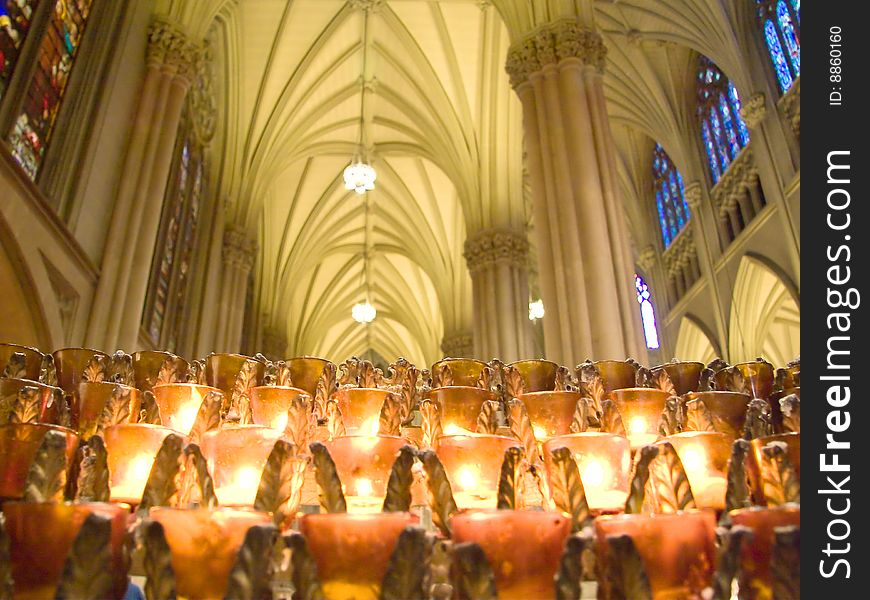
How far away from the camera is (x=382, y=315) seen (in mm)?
29984

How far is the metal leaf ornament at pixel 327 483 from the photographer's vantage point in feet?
5.81

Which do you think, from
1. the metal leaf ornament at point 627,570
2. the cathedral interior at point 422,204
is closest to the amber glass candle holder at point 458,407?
the cathedral interior at point 422,204

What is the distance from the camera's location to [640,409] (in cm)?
274

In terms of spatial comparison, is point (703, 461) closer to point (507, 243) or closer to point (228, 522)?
point (228, 522)

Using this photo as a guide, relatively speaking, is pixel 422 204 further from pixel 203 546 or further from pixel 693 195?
pixel 203 546

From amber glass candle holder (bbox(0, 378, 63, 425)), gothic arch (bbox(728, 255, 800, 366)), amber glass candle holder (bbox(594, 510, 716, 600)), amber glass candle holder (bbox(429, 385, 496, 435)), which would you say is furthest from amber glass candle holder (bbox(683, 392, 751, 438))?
gothic arch (bbox(728, 255, 800, 366))

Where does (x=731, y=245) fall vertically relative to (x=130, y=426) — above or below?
above

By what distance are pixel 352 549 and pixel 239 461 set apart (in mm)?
605

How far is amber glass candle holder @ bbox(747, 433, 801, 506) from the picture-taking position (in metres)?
1.84

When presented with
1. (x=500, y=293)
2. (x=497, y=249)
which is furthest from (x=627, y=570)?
(x=497, y=249)

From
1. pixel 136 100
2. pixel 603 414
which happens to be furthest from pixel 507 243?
pixel 603 414

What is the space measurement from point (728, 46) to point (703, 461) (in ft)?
47.9

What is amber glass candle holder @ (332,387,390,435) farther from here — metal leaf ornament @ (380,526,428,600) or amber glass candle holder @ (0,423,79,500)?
metal leaf ornament @ (380,526,428,600)

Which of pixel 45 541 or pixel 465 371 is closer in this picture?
pixel 45 541
